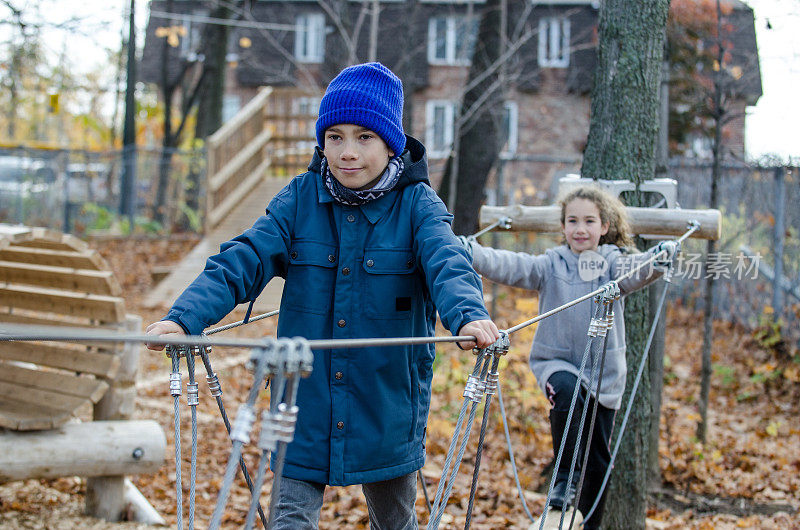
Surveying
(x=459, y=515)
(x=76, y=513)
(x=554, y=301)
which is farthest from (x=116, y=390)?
(x=554, y=301)

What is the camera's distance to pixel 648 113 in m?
4.01

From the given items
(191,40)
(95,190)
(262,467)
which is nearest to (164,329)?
(262,467)

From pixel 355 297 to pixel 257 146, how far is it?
33.2 ft

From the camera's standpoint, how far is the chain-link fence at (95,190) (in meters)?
14.6

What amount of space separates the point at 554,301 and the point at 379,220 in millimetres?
1182

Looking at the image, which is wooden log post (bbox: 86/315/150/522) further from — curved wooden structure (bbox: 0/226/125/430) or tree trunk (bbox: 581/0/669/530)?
tree trunk (bbox: 581/0/669/530)

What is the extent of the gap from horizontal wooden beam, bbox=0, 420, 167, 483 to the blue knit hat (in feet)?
8.26

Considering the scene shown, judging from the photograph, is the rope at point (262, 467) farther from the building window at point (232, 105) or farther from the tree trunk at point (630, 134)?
the building window at point (232, 105)

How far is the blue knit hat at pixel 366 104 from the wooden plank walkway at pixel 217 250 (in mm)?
7126

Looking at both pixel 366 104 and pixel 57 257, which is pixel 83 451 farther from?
pixel 366 104

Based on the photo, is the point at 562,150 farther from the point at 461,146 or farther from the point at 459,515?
the point at 459,515

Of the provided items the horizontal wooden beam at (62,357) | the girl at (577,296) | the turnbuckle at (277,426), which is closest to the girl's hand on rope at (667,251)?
the girl at (577,296)

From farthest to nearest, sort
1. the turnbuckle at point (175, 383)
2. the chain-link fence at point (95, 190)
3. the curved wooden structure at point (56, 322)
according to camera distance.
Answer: the chain-link fence at point (95, 190) < the curved wooden structure at point (56, 322) < the turnbuckle at point (175, 383)

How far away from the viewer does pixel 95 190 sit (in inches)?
611
